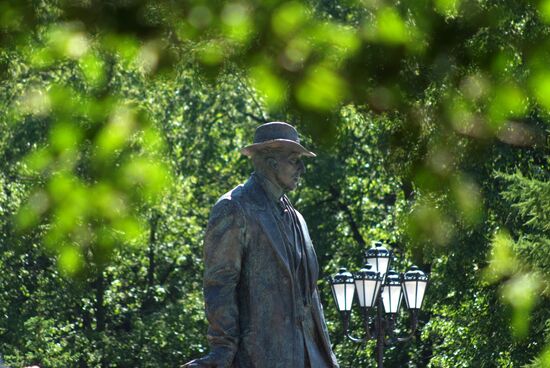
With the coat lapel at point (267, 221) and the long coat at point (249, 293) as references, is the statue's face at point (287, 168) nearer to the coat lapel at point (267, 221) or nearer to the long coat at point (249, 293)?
the coat lapel at point (267, 221)

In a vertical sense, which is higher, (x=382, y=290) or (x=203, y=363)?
(x=382, y=290)

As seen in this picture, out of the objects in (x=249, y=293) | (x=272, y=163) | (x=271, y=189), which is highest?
(x=272, y=163)

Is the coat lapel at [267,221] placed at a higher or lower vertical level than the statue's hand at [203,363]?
higher

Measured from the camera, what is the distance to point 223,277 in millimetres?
7645

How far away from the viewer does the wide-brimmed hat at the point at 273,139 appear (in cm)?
783

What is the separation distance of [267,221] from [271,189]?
8.2 inches

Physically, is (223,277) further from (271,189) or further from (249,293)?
(271,189)

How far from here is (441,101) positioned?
438 centimetres

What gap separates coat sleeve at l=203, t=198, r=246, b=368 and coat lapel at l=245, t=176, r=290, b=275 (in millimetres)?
92

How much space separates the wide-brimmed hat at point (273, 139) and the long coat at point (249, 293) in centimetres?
29

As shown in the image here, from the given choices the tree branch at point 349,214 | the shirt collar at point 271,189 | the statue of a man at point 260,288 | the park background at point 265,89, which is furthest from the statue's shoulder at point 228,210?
the tree branch at point 349,214

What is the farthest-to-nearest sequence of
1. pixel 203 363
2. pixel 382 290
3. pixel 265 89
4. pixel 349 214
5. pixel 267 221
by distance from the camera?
1. pixel 349 214
2. pixel 382 290
3. pixel 267 221
4. pixel 203 363
5. pixel 265 89

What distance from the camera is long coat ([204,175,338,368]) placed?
299 inches

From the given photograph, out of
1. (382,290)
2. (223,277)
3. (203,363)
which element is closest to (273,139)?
(223,277)
